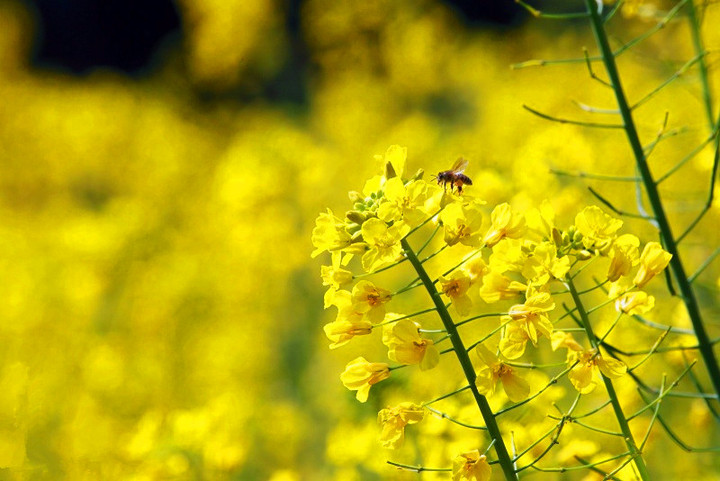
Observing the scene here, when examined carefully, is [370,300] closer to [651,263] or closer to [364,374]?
[364,374]

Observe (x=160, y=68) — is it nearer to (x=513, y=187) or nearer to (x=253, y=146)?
(x=253, y=146)

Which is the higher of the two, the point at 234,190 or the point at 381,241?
the point at 234,190

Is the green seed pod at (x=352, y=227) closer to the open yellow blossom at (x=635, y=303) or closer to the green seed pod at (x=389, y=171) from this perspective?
the green seed pod at (x=389, y=171)

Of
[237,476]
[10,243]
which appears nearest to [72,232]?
[10,243]

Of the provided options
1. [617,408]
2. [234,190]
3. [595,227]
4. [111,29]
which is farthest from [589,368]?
[111,29]

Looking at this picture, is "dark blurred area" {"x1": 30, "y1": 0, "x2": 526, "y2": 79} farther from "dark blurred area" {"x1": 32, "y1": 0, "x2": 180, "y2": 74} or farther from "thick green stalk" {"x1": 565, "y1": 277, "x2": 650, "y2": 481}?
"thick green stalk" {"x1": 565, "y1": 277, "x2": 650, "y2": 481}
